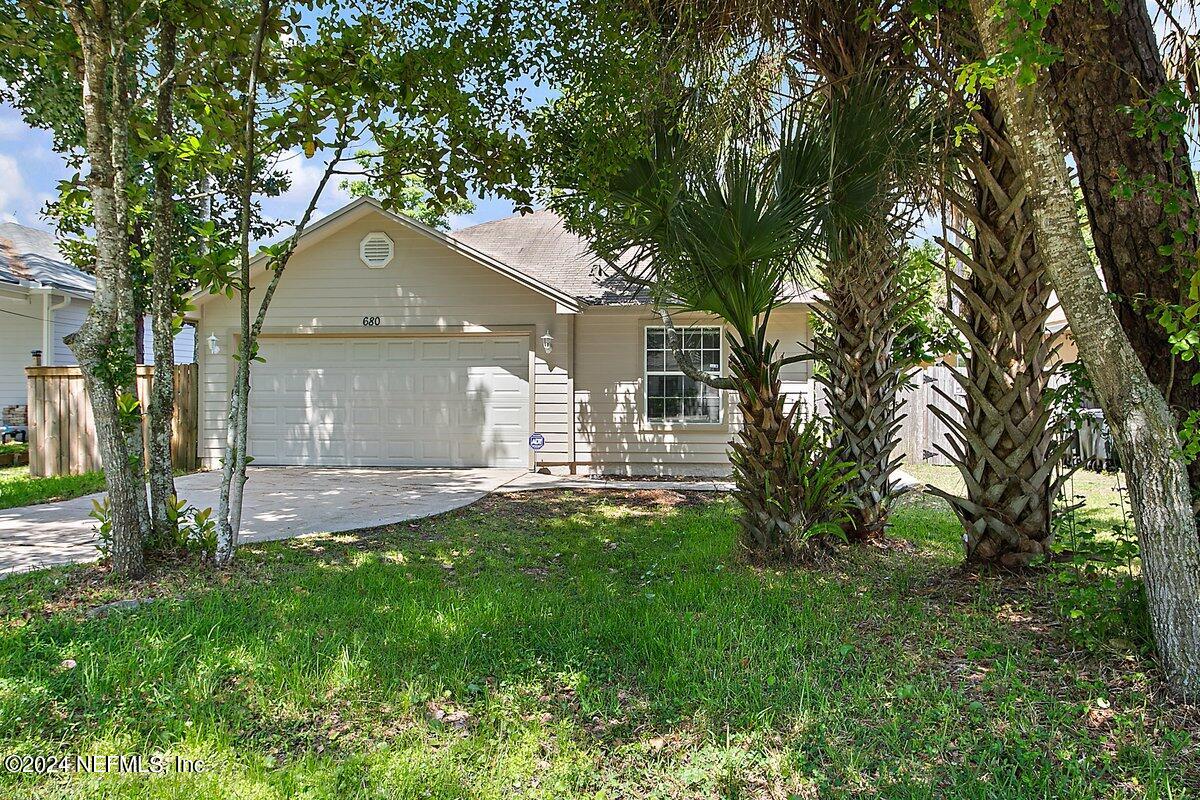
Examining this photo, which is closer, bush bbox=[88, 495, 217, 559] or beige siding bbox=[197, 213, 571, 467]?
bush bbox=[88, 495, 217, 559]

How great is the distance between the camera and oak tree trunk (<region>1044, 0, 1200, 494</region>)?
2.56 metres

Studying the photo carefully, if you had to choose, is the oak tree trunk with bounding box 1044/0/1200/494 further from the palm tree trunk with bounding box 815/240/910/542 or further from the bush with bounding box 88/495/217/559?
the bush with bounding box 88/495/217/559

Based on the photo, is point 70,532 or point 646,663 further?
point 70,532

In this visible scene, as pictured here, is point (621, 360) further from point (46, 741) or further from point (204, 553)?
point (46, 741)

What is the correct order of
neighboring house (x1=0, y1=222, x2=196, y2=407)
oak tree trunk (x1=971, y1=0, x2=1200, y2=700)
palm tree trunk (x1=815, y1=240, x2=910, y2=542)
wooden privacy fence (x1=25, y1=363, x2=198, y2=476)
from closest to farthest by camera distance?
oak tree trunk (x1=971, y1=0, x2=1200, y2=700), palm tree trunk (x1=815, y1=240, x2=910, y2=542), wooden privacy fence (x1=25, y1=363, x2=198, y2=476), neighboring house (x1=0, y1=222, x2=196, y2=407)

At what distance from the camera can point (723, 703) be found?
271 centimetres

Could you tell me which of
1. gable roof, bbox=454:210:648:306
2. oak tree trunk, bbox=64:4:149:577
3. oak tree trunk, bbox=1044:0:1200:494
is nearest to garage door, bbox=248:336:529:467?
gable roof, bbox=454:210:648:306

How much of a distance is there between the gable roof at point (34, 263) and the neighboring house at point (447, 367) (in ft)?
15.4

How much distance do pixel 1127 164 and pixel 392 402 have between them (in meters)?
9.80

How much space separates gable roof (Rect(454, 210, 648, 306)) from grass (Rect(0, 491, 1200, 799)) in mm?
6082

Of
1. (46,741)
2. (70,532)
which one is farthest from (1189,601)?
(70,532)

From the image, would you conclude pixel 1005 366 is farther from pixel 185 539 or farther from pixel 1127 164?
pixel 185 539

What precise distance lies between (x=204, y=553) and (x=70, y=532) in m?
2.31

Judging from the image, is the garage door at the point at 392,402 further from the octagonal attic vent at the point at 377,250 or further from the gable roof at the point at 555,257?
the gable roof at the point at 555,257
